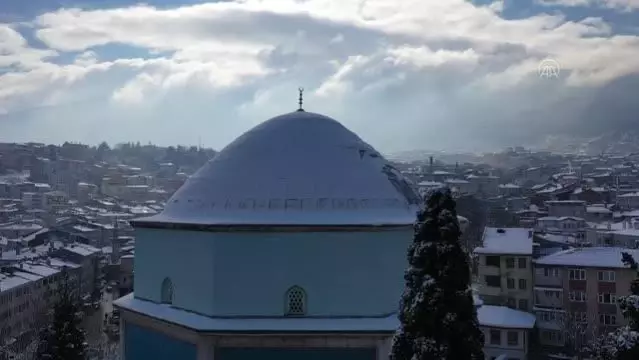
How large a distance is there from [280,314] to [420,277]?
13.0ft

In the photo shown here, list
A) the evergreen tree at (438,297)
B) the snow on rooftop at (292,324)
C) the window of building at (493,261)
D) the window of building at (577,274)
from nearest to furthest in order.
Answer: the evergreen tree at (438,297)
the snow on rooftop at (292,324)
the window of building at (577,274)
the window of building at (493,261)

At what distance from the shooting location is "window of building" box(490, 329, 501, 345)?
2508 cm

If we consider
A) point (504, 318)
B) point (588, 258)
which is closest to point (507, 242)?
point (588, 258)

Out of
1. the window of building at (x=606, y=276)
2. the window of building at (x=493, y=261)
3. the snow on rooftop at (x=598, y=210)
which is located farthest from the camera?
the snow on rooftop at (x=598, y=210)

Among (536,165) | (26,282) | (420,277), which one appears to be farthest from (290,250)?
(536,165)

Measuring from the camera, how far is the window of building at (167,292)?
11.1 metres

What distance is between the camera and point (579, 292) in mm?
26234

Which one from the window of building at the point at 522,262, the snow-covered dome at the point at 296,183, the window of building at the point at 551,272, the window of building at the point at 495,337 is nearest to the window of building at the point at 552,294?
the window of building at the point at 551,272

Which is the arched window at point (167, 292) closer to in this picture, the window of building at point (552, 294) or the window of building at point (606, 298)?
the window of building at point (606, 298)

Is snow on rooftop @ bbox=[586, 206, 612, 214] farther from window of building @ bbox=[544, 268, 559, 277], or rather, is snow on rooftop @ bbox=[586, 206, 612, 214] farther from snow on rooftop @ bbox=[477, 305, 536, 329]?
snow on rooftop @ bbox=[477, 305, 536, 329]

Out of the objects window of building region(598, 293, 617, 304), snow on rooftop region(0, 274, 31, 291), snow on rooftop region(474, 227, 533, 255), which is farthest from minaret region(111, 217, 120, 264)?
window of building region(598, 293, 617, 304)

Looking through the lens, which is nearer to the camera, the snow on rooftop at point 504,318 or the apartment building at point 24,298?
the snow on rooftop at point 504,318

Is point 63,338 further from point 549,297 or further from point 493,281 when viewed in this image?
point 549,297

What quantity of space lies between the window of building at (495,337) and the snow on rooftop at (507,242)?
354cm
